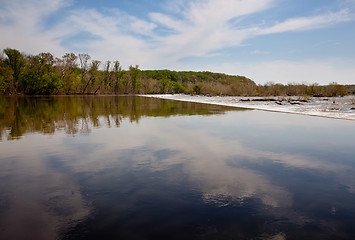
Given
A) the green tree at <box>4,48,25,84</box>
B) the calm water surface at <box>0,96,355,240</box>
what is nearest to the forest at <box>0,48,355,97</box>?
the green tree at <box>4,48,25,84</box>

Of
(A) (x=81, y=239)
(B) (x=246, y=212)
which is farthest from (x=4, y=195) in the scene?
(B) (x=246, y=212)

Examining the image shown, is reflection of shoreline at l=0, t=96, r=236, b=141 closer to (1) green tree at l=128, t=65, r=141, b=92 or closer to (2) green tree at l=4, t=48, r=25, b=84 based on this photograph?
(2) green tree at l=4, t=48, r=25, b=84

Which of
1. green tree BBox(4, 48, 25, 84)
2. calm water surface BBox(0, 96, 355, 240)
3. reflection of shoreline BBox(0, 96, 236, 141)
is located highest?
green tree BBox(4, 48, 25, 84)

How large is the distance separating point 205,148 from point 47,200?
438 centimetres

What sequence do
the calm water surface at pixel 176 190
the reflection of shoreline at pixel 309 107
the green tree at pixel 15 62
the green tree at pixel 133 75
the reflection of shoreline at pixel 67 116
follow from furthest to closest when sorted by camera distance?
the green tree at pixel 133 75, the green tree at pixel 15 62, the reflection of shoreline at pixel 309 107, the reflection of shoreline at pixel 67 116, the calm water surface at pixel 176 190

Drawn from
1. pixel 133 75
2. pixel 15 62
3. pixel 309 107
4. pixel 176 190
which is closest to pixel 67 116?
pixel 176 190

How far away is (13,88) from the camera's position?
6106 centimetres

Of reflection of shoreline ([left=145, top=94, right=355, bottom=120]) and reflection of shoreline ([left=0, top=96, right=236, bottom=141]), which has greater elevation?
reflection of shoreline ([left=145, top=94, right=355, bottom=120])

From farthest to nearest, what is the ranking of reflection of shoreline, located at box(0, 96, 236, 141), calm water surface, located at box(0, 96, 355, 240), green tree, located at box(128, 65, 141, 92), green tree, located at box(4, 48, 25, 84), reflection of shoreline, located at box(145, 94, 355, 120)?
green tree, located at box(128, 65, 141, 92), green tree, located at box(4, 48, 25, 84), reflection of shoreline, located at box(145, 94, 355, 120), reflection of shoreline, located at box(0, 96, 236, 141), calm water surface, located at box(0, 96, 355, 240)

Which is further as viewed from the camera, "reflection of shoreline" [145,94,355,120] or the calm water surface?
"reflection of shoreline" [145,94,355,120]

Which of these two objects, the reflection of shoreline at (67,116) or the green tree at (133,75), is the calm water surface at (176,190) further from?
the green tree at (133,75)

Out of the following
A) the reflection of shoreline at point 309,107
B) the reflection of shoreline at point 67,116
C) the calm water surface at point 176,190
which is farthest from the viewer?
the reflection of shoreline at point 309,107

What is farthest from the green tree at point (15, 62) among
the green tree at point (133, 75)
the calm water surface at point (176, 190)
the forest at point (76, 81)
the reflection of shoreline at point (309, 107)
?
the calm water surface at point (176, 190)

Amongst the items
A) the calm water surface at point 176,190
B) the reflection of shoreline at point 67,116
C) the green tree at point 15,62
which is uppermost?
the green tree at point 15,62
